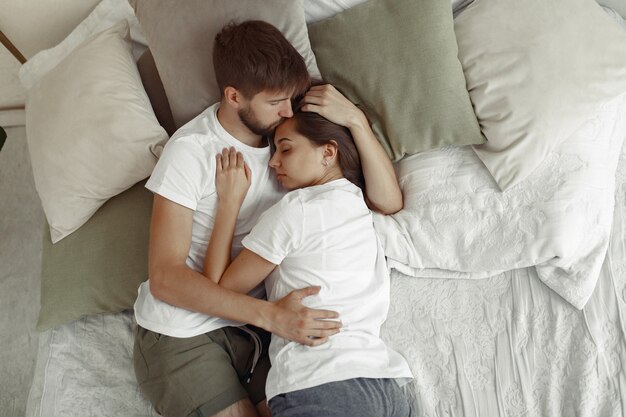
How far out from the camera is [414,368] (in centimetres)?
141

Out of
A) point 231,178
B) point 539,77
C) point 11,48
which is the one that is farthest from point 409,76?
point 11,48

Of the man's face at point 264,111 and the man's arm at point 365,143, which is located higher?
the man's face at point 264,111

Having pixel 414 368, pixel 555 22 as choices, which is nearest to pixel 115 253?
pixel 414 368

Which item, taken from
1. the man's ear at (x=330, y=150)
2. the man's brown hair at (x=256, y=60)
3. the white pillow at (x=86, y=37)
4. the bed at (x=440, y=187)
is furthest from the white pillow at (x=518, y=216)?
the white pillow at (x=86, y=37)

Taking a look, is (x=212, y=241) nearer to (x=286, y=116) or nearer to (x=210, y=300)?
(x=210, y=300)

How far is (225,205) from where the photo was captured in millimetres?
1431

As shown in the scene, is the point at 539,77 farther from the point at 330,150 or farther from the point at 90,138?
the point at 90,138

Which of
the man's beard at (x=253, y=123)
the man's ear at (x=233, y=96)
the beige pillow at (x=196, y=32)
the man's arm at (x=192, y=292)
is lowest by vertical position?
the man's arm at (x=192, y=292)

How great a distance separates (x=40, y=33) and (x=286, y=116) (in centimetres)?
109

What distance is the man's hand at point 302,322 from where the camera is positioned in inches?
51.1

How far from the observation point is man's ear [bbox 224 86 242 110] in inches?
55.8

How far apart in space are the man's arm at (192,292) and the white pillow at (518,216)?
1.20 feet

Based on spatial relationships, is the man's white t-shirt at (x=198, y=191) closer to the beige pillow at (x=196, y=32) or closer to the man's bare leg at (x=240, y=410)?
the beige pillow at (x=196, y=32)

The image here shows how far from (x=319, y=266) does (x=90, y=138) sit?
75 cm
